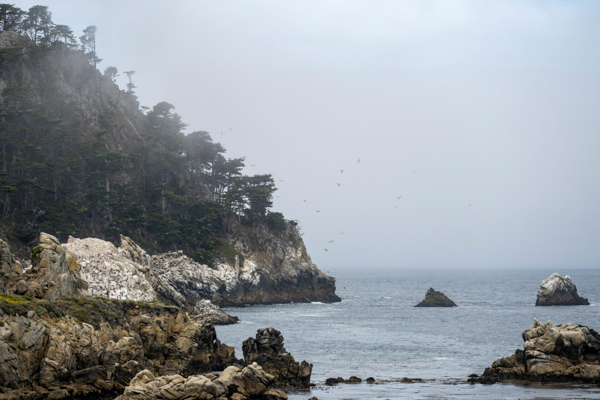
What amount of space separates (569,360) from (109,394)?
109 feet

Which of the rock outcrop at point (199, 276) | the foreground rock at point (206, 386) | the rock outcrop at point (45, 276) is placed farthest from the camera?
the rock outcrop at point (199, 276)

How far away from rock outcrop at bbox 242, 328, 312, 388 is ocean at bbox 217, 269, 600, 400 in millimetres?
2050

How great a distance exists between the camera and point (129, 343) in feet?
128

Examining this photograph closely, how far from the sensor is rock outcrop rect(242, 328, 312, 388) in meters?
41.1

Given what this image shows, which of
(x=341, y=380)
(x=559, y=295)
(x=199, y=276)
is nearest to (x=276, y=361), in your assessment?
(x=341, y=380)

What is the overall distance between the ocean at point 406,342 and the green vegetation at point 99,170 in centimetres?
2527

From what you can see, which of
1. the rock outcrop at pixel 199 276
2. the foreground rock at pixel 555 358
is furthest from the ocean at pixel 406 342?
the rock outcrop at pixel 199 276

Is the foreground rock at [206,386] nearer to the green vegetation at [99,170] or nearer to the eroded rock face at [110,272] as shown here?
the eroded rock face at [110,272]

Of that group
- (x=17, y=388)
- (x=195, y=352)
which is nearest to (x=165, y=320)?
(x=195, y=352)

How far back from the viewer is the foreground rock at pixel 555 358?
4103 cm

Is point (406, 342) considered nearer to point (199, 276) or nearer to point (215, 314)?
→ point (215, 314)

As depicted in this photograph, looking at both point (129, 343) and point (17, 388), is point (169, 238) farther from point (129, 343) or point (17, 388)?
point (17, 388)

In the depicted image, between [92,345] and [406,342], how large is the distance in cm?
4088

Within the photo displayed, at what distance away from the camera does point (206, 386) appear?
105ft
